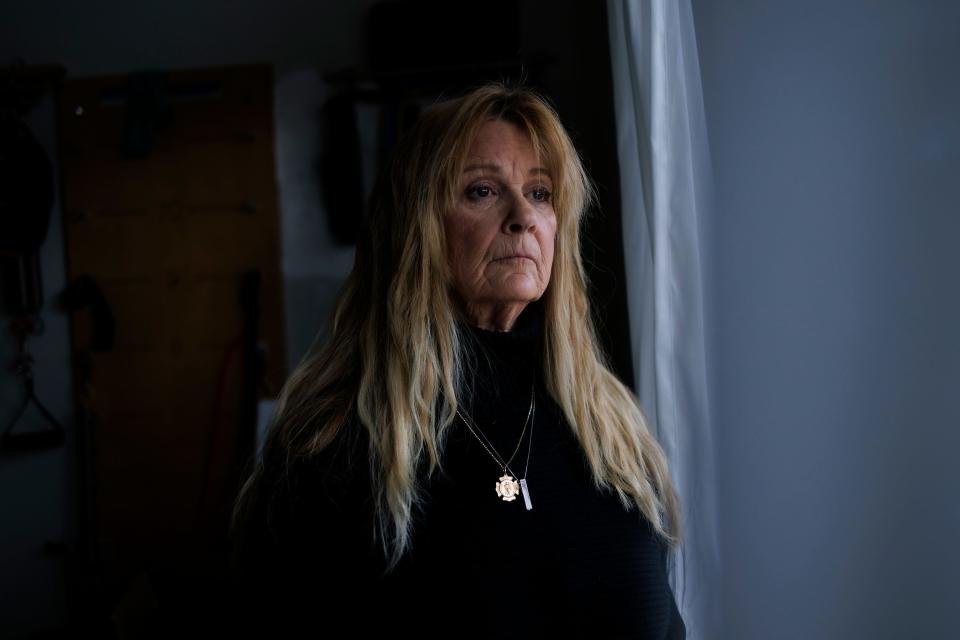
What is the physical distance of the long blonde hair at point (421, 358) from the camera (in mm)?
876

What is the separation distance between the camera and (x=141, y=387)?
9.04 ft

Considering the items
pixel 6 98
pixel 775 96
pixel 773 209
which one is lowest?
pixel 773 209

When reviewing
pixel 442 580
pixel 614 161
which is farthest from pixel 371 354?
pixel 614 161

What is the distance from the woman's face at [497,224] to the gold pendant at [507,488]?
0.23 meters

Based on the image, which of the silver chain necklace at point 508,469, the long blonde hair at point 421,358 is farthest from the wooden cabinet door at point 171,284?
the silver chain necklace at point 508,469

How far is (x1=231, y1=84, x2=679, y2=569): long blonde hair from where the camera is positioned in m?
0.88

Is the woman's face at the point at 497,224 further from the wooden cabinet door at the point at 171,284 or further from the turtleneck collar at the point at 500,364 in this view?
the wooden cabinet door at the point at 171,284

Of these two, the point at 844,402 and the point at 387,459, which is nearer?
the point at 387,459

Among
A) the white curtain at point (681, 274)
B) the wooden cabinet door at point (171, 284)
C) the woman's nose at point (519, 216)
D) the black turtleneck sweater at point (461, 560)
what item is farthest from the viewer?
the wooden cabinet door at point (171, 284)

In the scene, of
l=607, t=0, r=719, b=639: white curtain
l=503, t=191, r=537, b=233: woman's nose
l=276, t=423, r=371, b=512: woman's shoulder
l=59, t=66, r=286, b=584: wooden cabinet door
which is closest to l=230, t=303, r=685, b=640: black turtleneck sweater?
l=276, t=423, r=371, b=512: woman's shoulder

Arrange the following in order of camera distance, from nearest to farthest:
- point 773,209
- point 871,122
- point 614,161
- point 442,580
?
point 442,580 → point 871,122 → point 773,209 → point 614,161

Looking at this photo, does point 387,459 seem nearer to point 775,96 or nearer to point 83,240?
point 775,96

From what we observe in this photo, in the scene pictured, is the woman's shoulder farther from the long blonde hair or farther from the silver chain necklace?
the silver chain necklace

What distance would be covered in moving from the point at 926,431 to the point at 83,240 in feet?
9.25
